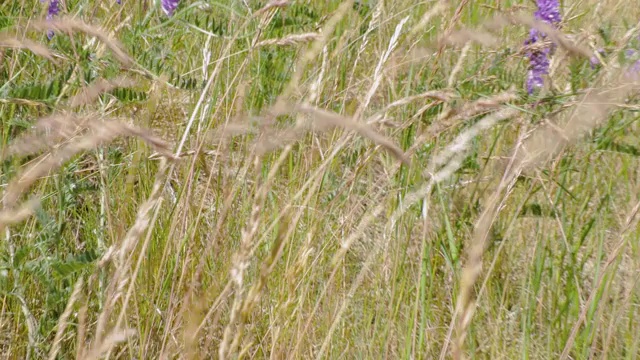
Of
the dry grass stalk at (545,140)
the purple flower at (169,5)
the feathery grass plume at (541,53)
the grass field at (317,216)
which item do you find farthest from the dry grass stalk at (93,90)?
the feathery grass plume at (541,53)

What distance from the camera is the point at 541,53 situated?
1.91 metres

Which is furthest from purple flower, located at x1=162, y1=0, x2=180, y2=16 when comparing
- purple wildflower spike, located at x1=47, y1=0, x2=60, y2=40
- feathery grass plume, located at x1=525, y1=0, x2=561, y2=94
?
feathery grass plume, located at x1=525, y1=0, x2=561, y2=94

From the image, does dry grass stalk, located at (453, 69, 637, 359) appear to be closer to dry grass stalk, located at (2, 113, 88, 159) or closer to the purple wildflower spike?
dry grass stalk, located at (2, 113, 88, 159)

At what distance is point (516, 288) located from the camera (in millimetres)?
1784

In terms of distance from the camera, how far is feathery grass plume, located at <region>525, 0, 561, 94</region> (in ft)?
6.27

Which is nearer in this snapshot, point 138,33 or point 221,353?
point 221,353

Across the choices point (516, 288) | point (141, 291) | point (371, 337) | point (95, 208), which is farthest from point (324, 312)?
point (95, 208)

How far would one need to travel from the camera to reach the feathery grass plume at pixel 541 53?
191 centimetres

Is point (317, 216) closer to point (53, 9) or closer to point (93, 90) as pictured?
point (93, 90)

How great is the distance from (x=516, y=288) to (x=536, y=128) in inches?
19.0

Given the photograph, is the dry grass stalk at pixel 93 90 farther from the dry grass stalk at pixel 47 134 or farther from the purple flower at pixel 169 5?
Answer: the purple flower at pixel 169 5

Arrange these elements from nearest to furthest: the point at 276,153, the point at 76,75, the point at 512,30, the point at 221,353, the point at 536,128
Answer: the point at 221,353 < the point at 536,128 < the point at 76,75 < the point at 276,153 < the point at 512,30

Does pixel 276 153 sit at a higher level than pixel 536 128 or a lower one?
lower

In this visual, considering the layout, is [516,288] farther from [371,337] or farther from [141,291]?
[141,291]
